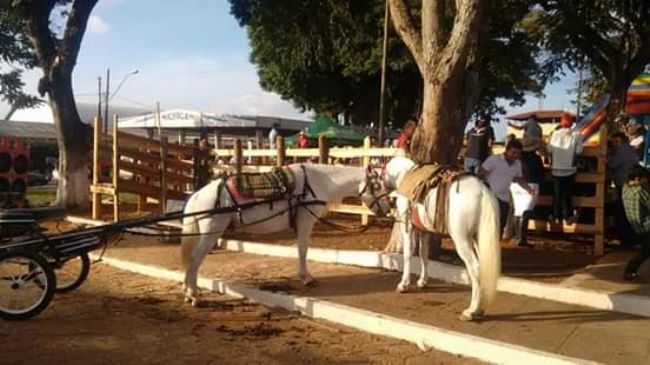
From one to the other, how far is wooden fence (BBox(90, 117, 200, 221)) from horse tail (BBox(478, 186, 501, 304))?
30.3 ft

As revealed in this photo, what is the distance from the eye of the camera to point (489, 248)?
6520mm

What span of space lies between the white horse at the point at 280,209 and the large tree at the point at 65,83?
10.4 meters

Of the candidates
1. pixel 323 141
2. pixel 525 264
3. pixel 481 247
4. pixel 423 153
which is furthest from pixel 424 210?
pixel 323 141

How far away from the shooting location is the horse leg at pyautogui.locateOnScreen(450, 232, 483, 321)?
22.2 ft

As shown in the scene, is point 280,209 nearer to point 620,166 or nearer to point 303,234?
point 303,234

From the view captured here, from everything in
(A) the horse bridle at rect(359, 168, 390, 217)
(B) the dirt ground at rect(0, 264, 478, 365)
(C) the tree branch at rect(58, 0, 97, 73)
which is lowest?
(B) the dirt ground at rect(0, 264, 478, 365)

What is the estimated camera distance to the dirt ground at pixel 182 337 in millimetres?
Answer: 6023

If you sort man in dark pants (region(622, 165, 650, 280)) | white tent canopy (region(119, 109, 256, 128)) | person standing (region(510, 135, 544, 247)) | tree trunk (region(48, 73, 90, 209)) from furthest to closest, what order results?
white tent canopy (region(119, 109, 256, 128)) < tree trunk (region(48, 73, 90, 209)) < person standing (region(510, 135, 544, 247)) < man in dark pants (region(622, 165, 650, 280))

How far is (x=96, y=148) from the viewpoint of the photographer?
49.6 ft

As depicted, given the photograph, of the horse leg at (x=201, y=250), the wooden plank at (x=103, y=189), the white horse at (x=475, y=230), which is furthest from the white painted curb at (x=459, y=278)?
the wooden plank at (x=103, y=189)

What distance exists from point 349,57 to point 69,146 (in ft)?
53.7

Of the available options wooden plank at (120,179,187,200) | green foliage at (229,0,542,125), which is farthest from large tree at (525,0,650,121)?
wooden plank at (120,179,187,200)

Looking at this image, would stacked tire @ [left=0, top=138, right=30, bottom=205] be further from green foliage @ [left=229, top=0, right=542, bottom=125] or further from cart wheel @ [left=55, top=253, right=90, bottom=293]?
cart wheel @ [left=55, top=253, right=90, bottom=293]

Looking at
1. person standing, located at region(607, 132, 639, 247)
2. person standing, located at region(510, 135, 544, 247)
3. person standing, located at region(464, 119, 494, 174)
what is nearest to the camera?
person standing, located at region(510, 135, 544, 247)
